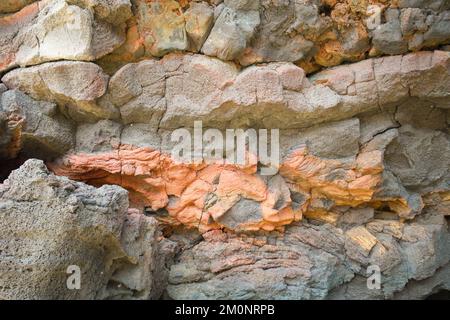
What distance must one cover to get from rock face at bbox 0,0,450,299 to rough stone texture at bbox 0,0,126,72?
2 centimetres

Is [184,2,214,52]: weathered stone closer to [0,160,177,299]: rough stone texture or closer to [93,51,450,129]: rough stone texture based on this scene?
[93,51,450,129]: rough stone texture

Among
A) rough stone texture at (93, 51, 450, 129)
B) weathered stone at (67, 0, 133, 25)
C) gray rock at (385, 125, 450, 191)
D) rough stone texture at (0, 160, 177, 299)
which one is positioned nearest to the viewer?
rough stone texture at (0, 160, 177, 299)

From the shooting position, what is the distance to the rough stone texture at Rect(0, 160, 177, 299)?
353 centimetres

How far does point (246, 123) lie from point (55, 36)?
84.7 inches

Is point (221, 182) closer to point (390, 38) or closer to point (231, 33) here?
point (231, 33)

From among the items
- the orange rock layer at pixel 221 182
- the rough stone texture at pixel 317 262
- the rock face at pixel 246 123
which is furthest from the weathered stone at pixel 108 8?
the rough stone texture at pixel 317 262

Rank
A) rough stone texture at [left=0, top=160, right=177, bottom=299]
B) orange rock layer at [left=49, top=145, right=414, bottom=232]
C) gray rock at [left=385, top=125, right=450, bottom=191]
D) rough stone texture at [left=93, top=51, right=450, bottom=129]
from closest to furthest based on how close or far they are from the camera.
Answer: rough stone texture at [left=0, top=160, right=177, bottom=299] < rough stone texture at [left=93, top=51, right=450, bottom=129] < orange rock layer at [left=49, top=145, right=414, bottom=232] < gray rock at [left=385, top=125, right=450, bottom=191]

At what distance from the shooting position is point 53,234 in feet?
11.8

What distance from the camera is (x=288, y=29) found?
478cm

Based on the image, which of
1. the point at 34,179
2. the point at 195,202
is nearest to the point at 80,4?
the point at 34,179

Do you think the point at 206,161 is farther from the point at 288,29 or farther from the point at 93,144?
the point at 288,29

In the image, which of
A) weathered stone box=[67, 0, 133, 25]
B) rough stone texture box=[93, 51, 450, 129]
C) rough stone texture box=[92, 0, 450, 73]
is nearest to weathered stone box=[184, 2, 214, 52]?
rough stone texture box=[92, 0, 450, 73]

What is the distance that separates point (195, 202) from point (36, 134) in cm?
179

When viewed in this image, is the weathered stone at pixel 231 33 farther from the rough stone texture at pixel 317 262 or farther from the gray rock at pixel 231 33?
the rough stone texture at pixel 317 262
